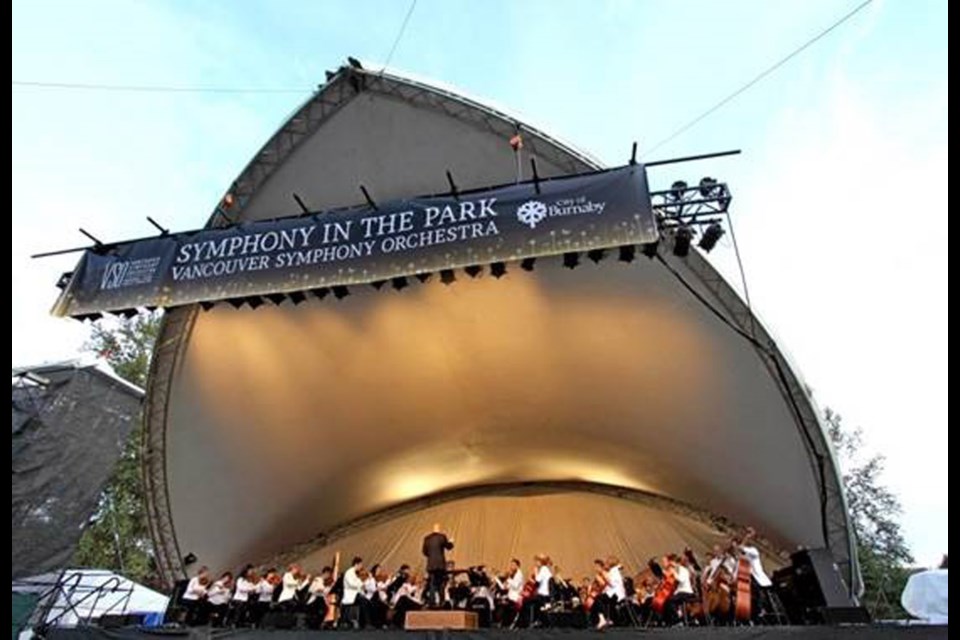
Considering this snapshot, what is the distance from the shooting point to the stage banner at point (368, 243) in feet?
23.5

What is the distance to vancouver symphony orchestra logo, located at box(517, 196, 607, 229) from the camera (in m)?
7.21

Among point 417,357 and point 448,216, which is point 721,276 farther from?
point 417,357

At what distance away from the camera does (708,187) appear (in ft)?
25.2

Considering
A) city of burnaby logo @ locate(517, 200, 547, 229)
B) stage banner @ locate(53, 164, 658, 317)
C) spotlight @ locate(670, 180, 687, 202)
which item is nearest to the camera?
stage banner @ locate(53, 164, 658, 317)

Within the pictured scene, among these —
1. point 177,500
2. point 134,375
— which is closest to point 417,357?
point 177,500

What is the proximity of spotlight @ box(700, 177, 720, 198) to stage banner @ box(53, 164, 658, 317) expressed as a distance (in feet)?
2.91

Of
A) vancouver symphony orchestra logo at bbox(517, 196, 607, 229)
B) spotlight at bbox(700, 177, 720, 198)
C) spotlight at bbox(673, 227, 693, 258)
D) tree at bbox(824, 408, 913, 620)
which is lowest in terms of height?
tree at bbox(824, 408, 913, 620)

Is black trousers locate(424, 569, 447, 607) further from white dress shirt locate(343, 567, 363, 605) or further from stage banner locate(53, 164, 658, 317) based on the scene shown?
stage banner locate(53, 164, 658, 317)

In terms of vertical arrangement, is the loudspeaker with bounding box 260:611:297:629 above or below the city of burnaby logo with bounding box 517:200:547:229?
below

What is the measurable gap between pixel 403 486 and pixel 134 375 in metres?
15.1

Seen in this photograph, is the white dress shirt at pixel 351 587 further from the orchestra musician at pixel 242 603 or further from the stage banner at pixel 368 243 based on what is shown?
the stage banner at pixel 368 243

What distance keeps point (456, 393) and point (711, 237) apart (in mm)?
5140

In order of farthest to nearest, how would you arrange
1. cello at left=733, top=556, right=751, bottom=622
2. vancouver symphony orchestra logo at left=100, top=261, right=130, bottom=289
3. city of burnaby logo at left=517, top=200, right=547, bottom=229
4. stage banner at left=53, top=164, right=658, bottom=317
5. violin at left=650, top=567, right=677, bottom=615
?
vancouver symphony orchestra logo at left=100, top=261, right=130, bottom=289 < violin at left=650, top=567, right=677, bottom=615 < cello at left=733, top=556, right=751, bottom=622 < city of burnaby logo at left=517, top=200, right=547, bottom=229 < stage banner at left=53, top=164, right=658, bottom=317

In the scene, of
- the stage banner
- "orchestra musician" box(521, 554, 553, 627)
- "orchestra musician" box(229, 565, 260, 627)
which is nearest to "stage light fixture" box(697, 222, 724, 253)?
the stage banner
